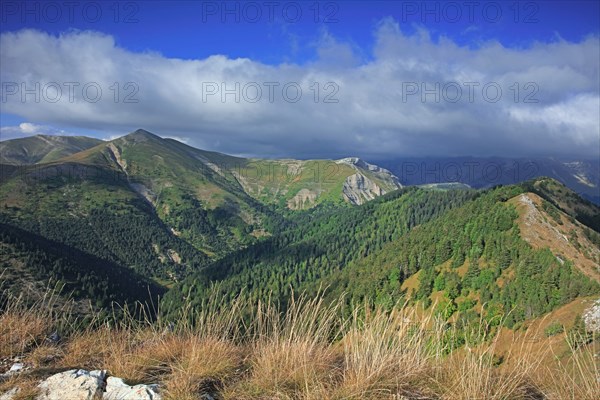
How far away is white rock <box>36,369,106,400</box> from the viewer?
530 centimetres

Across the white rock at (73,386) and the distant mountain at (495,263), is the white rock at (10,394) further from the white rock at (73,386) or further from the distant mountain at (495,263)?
the distant mountain at (495,263)

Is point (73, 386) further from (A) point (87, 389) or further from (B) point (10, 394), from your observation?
(B) point (10, 394)

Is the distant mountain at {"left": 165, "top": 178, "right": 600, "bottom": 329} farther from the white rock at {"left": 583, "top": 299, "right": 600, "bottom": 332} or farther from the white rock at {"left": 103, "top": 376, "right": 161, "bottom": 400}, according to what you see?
the white rock at {"left": 103, "top": 376, "right": 161, "bottom": 400}

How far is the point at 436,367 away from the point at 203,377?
3.72m

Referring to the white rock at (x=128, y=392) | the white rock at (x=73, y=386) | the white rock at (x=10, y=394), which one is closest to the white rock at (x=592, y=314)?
the white rock at (x=128, y=392)

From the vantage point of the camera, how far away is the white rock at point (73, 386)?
5.30 metres

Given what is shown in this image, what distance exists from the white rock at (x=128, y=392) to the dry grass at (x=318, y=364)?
0.61 ft

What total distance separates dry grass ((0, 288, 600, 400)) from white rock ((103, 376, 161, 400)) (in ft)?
0.61

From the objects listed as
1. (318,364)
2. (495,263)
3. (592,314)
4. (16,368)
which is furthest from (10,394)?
(495,263)

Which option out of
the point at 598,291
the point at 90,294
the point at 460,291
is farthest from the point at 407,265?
the point at 90,294

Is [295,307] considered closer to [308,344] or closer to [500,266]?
[308,344]

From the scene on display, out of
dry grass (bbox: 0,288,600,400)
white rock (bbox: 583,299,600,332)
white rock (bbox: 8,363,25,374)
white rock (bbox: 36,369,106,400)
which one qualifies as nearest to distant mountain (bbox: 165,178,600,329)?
white rock (bbox: 583,299,600,332)

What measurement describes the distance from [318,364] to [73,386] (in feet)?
12.3

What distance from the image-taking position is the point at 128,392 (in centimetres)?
525
